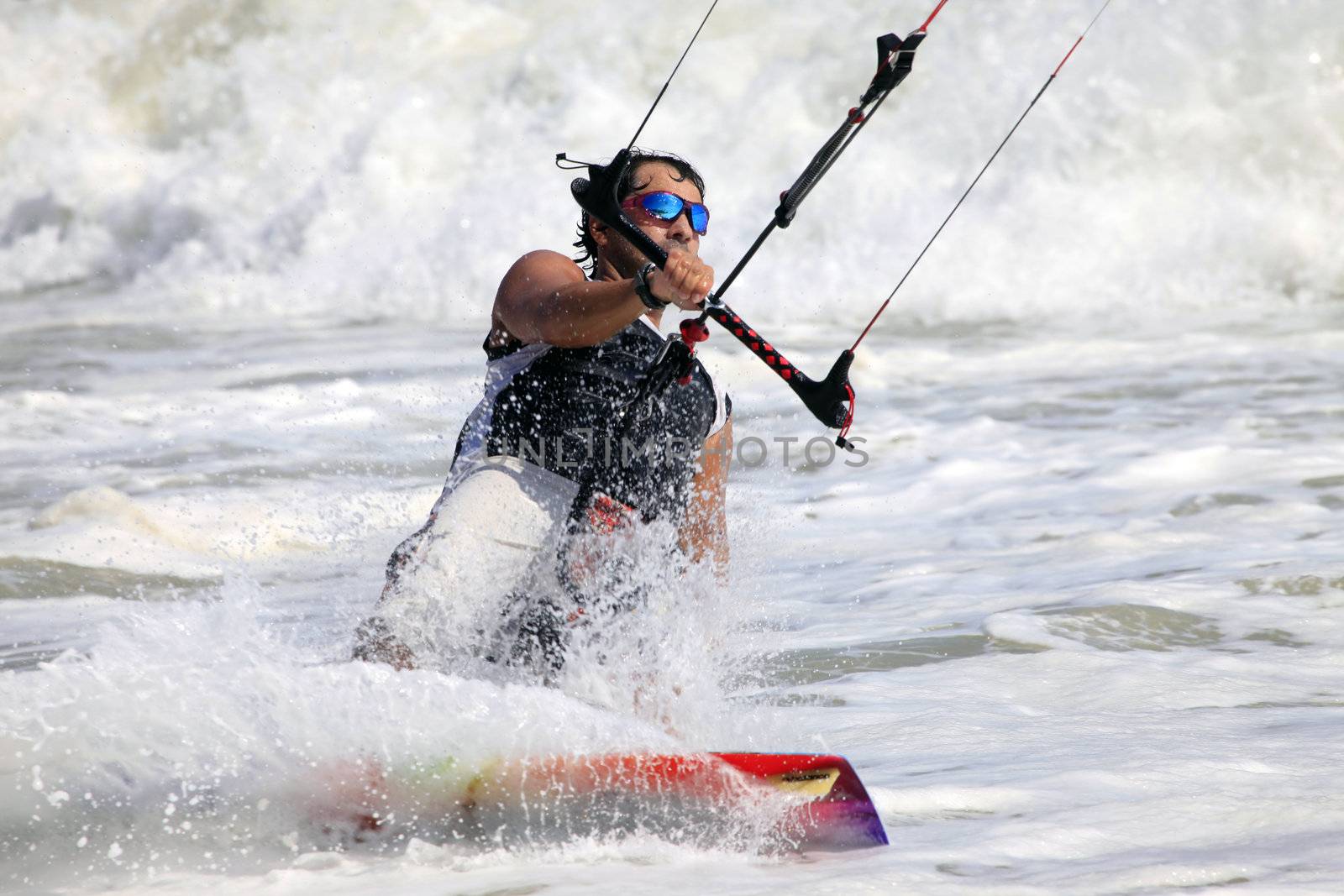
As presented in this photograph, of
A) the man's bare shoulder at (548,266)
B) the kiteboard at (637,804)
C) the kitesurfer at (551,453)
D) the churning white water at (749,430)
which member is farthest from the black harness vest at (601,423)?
the kiteboard at (637,804)

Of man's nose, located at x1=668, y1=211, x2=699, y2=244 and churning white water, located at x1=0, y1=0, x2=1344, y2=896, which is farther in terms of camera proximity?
man's nose, located at x1=668, y1=211, x2=699, y2=244

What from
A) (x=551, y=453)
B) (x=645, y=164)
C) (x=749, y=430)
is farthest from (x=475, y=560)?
(x=749, y=430)

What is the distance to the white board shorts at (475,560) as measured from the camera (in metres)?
2.96

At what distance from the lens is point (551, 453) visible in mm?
3168

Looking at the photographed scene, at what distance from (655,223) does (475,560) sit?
882 millimetres

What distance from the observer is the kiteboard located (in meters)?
2.51

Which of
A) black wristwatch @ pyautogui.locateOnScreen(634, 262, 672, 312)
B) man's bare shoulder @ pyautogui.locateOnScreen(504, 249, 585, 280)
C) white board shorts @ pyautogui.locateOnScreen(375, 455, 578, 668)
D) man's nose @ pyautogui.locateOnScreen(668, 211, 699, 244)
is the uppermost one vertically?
man's nose @ pyautogui.locateOnScreen(668, 211, 699, 244)

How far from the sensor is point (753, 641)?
13.9ft

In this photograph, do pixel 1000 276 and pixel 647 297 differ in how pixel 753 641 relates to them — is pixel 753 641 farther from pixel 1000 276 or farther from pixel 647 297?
pixel 1000 276

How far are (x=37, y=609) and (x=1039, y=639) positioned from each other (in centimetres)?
309

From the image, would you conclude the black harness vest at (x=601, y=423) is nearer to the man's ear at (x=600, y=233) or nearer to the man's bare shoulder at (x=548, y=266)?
the man's bare shoulder at (x=548, y=266)

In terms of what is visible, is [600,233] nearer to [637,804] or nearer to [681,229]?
[681,229]

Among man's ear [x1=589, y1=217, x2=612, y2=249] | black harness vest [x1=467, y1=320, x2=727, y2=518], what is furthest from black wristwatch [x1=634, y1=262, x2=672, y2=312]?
man's ear [x1=589, y1=217, x2=612, y2=249]

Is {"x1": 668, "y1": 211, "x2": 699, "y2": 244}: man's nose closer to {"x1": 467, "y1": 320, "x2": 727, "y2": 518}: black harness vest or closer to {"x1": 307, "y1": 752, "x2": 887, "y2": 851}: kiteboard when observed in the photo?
{"x1": 467, "y1": 320, "x2": 727, "y2": 518}: black harness vest
